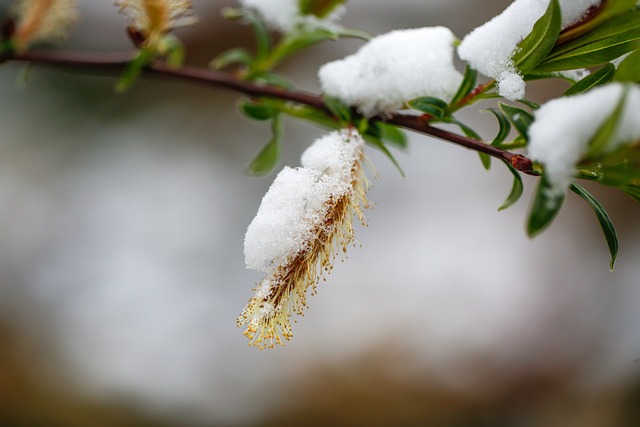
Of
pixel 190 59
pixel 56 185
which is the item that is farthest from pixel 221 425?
pixel 190 59

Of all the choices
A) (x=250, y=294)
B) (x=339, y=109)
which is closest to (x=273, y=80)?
(x=339, y=109)

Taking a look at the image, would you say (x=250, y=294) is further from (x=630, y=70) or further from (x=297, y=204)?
(x=630, y=70)

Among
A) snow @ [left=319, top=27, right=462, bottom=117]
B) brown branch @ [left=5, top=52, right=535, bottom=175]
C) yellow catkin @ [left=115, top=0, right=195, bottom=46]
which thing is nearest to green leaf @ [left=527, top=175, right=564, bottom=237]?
brown branch @ [left=5, top=52, right=535, bottom=175]

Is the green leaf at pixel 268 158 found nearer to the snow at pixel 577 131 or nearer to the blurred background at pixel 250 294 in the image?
the snow at pixel 577 131

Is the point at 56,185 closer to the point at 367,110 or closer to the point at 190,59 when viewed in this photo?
the point at 190,59

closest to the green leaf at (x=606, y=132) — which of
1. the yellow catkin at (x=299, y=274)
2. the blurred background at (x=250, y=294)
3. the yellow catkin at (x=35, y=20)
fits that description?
the yellow catkin at (x=299, y=274)

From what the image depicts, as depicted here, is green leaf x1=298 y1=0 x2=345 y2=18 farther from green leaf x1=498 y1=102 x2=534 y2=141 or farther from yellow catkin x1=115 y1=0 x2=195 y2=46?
green leaf x1=498 y1=102 x2=534 y2=141
